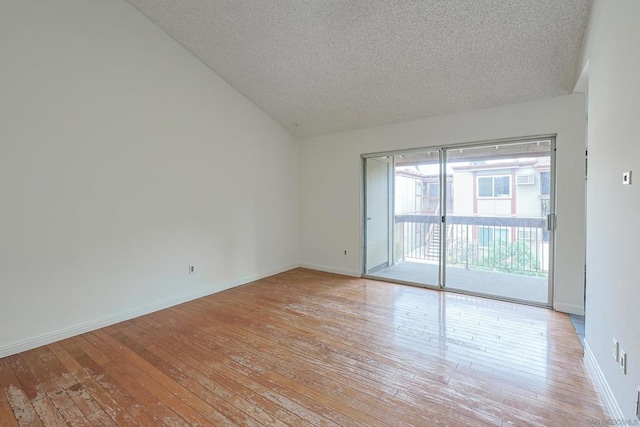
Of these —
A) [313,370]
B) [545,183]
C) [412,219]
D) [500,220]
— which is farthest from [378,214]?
[313,370]

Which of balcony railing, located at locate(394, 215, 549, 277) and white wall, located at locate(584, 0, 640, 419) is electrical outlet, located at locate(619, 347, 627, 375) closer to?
white wall, located at locate(584, 0, 640, 419)

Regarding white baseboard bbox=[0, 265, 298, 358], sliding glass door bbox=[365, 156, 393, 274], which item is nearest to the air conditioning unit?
sliding glass door bbox=[365, 156, 393, 274]

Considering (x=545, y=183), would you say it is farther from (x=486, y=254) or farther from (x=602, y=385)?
(x=602, y=385)

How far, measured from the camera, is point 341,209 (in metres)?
5.08

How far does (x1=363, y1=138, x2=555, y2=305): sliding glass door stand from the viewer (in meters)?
3.64

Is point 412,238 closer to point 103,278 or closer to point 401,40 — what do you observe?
point 401,40

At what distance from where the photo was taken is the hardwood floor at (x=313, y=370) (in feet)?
5.85

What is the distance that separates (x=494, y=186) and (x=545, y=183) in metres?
0.53

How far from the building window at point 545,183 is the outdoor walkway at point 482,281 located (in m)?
1.07

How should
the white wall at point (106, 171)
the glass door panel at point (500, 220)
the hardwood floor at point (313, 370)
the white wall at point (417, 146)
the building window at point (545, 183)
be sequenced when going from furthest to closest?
the glass door panel at point (500, 220)
the building window at point (545, 183)
the white wall at point (417, 146)
the white wall at point (106, 171)
the hardwood floor at point (313, 370)

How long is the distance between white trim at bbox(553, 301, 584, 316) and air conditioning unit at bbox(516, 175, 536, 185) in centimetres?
141

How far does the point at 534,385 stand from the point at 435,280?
90.2 inches

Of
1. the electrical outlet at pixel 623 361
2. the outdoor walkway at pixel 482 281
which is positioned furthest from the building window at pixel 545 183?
the electrical outlet at pixel 623 361

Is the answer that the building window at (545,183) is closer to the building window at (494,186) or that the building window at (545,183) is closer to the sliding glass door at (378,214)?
the building window at (494,186)
